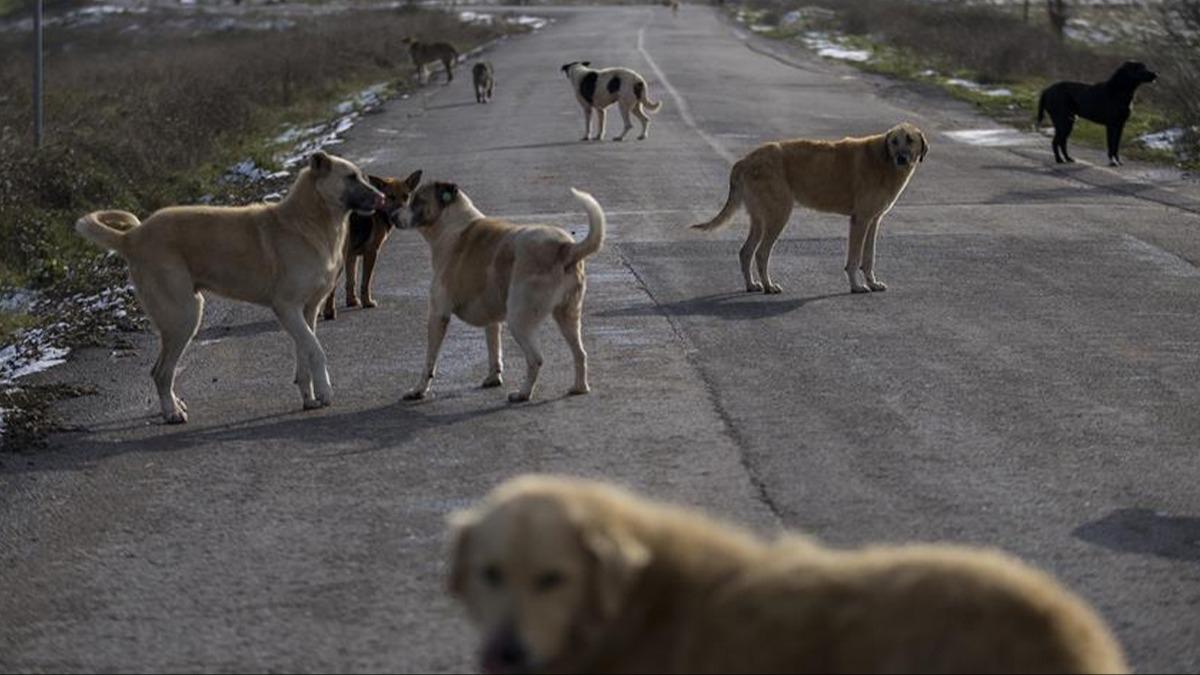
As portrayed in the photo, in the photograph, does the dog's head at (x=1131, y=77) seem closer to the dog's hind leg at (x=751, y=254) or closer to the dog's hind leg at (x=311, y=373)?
the dog's hind leg at (x=751, y=254)

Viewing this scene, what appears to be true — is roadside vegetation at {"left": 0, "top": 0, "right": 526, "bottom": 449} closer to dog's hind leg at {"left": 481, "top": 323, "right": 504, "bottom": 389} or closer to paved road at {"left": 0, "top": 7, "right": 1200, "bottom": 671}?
paved road at {"left": 0, "top": 7, "right": 1200, "bottom": 671}

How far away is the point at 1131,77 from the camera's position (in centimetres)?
2614

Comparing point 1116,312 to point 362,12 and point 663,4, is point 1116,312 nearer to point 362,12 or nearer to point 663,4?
point 362,12

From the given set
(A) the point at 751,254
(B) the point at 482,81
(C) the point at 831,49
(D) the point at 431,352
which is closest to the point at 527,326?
(D) the point at 431,352

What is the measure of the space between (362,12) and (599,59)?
4217 cm

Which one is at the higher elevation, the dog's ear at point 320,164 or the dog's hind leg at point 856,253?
the dog's ear at point 320,164

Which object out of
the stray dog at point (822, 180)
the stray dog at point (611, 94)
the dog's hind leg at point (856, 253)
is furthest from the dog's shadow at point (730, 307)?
the stray dog at point (611, 94)

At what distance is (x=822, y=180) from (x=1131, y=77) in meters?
11.9

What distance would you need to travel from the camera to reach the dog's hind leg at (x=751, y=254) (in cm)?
1524

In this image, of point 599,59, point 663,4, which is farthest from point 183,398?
point 663,4

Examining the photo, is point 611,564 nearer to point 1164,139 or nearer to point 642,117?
point 1164,139

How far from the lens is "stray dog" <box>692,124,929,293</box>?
15.5 m

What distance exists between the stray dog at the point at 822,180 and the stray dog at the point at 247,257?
4445mm

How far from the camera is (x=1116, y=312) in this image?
13891 mm
